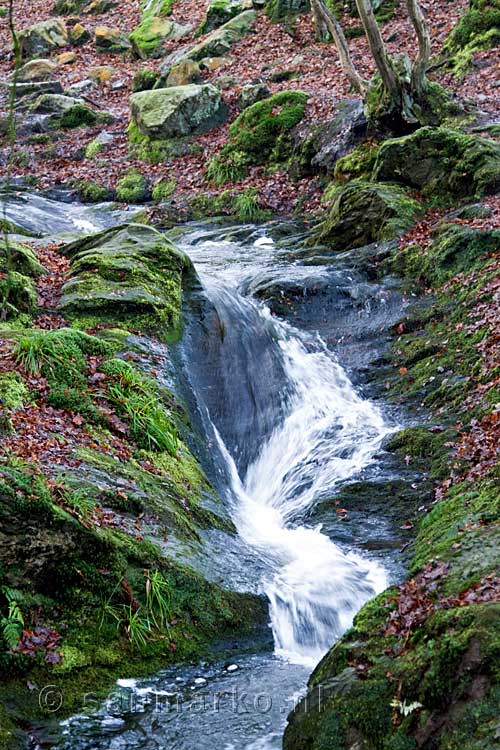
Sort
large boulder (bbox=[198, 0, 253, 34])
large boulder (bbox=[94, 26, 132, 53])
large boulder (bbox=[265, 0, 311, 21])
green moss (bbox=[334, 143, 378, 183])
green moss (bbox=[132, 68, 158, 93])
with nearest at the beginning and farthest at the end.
Answer: 1. green moss (bbox=[334, 143, 378, 183])
2. green moss (bbox=[132, 68, 158, 93])
3. large boulder (bbox=[265, 0, 311, 21])
4. large boulder (bbox=[198, 0, 253, 34])
5. large boulder (bbox=[94, 26, 132, 53])

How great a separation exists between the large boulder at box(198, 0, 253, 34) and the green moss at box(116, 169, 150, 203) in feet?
31.2

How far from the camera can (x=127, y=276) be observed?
10.0m

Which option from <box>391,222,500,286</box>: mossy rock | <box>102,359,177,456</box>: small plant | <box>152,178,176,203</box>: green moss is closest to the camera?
<box>102,359,177,456</box>: small plant

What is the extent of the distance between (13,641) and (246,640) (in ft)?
6.27

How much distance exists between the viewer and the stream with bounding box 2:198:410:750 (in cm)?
483

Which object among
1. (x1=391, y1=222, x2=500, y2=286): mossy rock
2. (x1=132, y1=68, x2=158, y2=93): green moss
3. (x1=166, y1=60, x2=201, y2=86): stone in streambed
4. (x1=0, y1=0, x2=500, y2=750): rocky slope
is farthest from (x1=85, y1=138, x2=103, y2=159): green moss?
(x1=391, y1=222, x2=500, y2=286): mossy rock

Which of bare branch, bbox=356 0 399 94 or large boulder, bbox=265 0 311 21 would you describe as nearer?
bare branch, bbox=356 0 399 94

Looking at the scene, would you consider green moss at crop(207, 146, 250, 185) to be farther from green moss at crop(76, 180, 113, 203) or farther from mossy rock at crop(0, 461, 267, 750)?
mossy rock at crop(0, 461, 267, 750)

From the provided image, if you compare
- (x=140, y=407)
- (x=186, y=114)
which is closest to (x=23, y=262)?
(x=140, y=407)

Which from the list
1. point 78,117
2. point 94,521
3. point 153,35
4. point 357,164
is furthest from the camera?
point 153,35

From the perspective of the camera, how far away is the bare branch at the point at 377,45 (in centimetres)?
1334

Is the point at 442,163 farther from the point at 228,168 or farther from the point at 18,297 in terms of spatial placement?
the point at 18,297

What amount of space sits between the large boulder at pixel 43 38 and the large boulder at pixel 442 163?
18594mm

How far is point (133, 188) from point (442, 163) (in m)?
8.42
